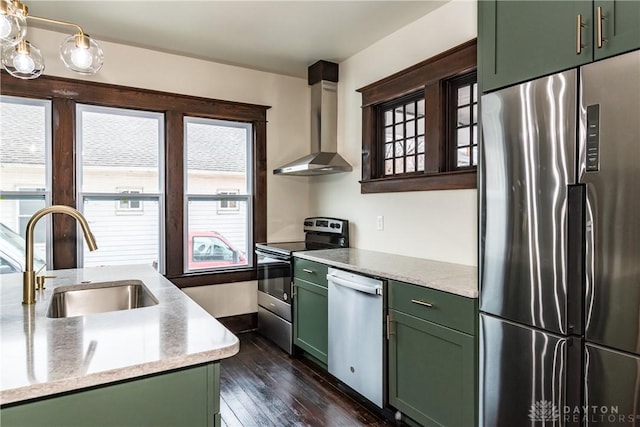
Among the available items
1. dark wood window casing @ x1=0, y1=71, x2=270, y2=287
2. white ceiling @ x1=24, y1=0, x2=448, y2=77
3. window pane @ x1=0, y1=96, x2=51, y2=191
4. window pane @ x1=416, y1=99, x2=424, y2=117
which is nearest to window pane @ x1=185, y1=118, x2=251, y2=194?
dark wood window casing @ x1=0, y1=71, x2=270, y2=287

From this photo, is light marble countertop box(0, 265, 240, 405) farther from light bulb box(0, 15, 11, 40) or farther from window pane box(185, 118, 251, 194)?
window pane box(185, 118, 251, 194)

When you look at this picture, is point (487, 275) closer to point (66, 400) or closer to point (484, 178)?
point (484, 178)

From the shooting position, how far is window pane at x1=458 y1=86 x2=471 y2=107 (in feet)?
8.89

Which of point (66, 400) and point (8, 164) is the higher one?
point (8, 164)

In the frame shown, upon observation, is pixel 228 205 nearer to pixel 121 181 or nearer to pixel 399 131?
pixel 121 181

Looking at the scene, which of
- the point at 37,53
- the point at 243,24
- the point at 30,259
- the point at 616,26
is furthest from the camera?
the point at 243,24

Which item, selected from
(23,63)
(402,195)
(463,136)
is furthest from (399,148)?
(23,63)

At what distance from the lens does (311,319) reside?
3.16 metres

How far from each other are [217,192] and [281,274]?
1.12 m

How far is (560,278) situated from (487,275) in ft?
1.09

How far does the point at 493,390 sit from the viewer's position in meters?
1.80

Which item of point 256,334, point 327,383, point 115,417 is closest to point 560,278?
point 115,417

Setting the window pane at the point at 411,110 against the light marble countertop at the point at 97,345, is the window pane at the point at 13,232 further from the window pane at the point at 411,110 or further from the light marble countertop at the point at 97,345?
the window pane at the point at 411,110

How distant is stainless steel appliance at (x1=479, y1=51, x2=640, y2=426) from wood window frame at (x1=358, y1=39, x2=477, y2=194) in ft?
2.81
